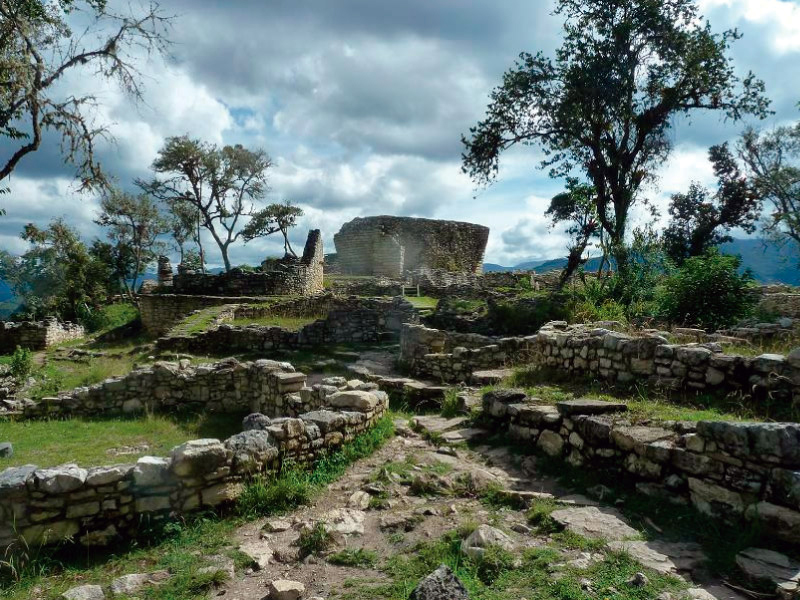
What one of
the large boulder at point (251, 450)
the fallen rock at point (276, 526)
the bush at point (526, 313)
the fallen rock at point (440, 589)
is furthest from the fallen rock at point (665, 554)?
the bush at point (526, 313)

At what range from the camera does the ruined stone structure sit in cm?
3064

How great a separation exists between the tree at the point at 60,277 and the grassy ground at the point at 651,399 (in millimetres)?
29926

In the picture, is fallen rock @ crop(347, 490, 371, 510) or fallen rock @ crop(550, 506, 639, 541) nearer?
fallen rock @ crop(550, 506, 639, 541)

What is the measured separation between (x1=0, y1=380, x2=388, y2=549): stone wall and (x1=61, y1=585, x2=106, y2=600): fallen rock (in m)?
0.75

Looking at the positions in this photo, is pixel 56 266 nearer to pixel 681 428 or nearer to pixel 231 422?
pixel 231 422

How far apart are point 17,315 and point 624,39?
3396cm

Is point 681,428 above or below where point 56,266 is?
below

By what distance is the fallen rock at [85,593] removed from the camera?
139 inches

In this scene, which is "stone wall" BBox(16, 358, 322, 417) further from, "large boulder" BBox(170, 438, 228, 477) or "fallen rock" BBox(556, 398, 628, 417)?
"fallen rock" BBox(556, 398, 628, 417)

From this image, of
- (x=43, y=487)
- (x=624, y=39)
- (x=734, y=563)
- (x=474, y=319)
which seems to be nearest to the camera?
(x=734, y=563)

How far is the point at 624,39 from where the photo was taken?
62.4ft

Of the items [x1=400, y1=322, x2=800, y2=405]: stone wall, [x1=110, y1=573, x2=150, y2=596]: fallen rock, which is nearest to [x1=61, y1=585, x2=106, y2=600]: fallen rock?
[x1=110, y1=573, x2=150, y2=596]: fallen rock

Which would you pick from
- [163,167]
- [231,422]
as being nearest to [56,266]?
[163,167]

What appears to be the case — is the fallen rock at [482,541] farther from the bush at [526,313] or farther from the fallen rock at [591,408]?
the bush at [526,313]
